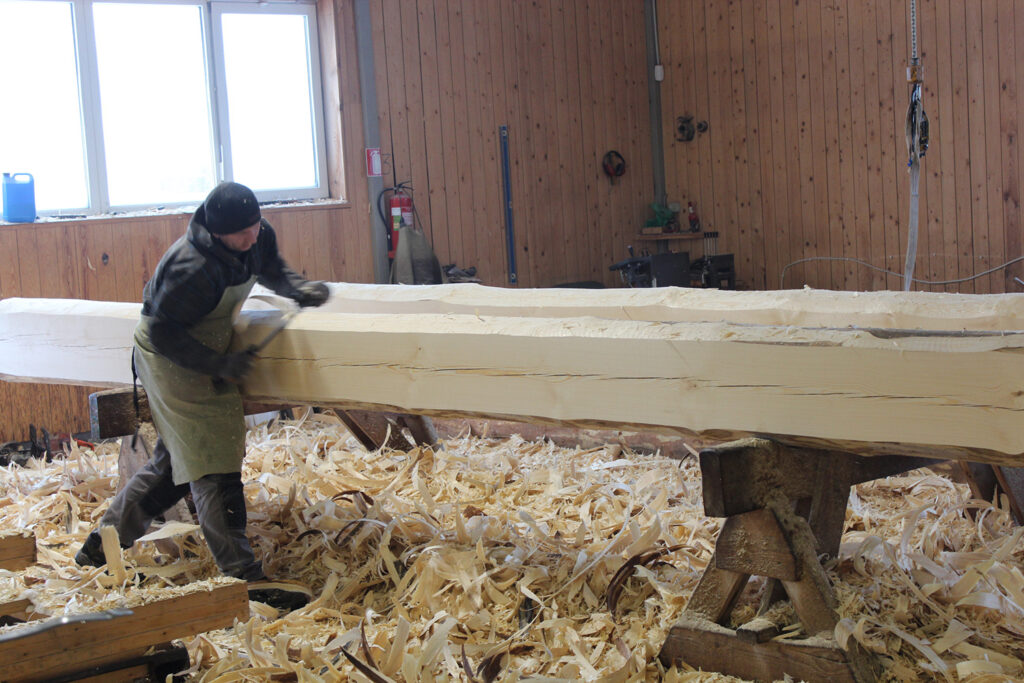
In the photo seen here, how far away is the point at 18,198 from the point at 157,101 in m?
1.16

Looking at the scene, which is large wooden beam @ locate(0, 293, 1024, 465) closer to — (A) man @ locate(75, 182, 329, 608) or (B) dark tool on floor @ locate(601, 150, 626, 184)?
(A) man @ locate(75, 182, 329, 608)

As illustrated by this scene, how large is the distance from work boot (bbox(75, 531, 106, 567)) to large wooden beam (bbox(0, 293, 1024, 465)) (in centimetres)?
79

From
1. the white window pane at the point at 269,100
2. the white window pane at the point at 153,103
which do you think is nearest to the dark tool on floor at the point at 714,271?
the white window pane at the point at 269,100

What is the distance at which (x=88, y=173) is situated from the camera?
18.5ft

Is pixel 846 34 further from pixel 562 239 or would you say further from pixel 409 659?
pixel 409 659

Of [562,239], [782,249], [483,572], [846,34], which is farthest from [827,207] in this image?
[483,572]

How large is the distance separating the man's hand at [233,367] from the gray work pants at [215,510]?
37 centimetres

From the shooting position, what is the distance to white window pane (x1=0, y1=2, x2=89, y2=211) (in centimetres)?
542

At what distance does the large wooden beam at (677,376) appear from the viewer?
1788mm

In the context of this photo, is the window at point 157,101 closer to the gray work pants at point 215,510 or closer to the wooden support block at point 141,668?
the gray work pants at point 215,510

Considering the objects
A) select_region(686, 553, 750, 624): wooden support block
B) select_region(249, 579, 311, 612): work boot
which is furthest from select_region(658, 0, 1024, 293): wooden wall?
select_region(249, 579, 311, 612): work boot

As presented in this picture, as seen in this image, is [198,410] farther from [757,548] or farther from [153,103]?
[153,103]

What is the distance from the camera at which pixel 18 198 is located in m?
5.16

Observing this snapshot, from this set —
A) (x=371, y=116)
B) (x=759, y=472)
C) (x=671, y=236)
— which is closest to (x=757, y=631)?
(x=759, y=472)
